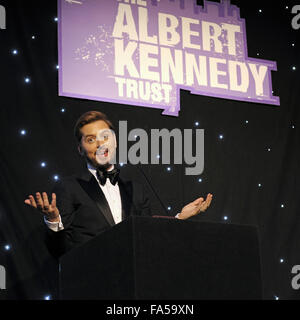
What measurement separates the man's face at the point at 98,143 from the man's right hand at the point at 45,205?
0.52 metres

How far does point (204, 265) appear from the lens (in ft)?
6.28

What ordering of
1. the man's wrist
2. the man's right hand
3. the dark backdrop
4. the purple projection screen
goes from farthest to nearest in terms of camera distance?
the purple projection screen, the dark backdrop, the man's wrist, the man's right hand

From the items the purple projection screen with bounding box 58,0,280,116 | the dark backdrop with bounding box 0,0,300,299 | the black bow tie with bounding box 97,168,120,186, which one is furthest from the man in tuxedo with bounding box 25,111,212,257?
the purple projection screen with bounding box 58,0,280,116

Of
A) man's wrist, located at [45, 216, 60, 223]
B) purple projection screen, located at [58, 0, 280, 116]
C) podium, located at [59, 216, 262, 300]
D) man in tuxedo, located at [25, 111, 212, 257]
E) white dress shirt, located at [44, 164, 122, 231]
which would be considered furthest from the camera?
purple projection screen, located at [58, 0, 280, 116]

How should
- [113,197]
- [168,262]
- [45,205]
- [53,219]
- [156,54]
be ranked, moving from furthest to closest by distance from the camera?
[156,54]
[113,197]
[53,219]
[45,205]
[168,262]

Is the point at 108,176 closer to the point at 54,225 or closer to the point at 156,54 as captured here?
the point at 54,225

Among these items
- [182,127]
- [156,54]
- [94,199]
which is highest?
[156,54]

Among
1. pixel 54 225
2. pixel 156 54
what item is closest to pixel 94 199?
pixel 54 225

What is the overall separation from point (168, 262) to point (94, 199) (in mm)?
1012

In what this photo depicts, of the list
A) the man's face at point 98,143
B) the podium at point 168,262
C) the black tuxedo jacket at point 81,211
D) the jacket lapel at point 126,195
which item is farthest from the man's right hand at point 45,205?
the man's face at point 98,143

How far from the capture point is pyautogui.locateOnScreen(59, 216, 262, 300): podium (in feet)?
5.88

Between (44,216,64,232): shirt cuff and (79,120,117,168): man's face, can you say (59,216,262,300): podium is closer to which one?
(44,216,64,232): shirt cuff

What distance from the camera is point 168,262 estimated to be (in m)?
1.84

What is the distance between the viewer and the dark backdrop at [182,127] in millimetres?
3162
